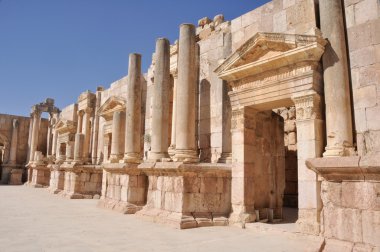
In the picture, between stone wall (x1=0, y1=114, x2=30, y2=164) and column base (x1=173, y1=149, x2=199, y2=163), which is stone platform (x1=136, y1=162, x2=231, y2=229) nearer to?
column base (x1=173, y1=149, x2=199, y2=163)

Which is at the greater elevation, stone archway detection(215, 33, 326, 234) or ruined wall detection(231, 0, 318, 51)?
ruined wall detection(231, 0, 318, 51)

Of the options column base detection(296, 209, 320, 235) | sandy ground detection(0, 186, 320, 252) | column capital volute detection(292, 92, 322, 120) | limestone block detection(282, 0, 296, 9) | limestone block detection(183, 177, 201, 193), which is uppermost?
limestone block detection(282, 0, 296, 9)

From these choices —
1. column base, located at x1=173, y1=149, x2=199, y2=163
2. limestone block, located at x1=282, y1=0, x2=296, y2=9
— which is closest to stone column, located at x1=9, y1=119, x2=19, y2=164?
column base, located at x1=173, y1=149, x2=199, y2=163

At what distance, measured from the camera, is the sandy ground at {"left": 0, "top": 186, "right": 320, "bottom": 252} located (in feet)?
17.6

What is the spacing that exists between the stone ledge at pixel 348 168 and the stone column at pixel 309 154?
210cm

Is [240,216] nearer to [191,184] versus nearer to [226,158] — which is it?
[191,184]

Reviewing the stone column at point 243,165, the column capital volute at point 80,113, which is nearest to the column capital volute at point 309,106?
the stone column at point 243,165

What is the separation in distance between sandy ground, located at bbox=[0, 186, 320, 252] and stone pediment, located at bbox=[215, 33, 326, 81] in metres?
3.64

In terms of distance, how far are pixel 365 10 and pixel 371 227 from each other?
14.5 ft

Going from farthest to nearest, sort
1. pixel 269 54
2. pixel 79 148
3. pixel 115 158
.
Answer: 1. pixel 79 148
2. pixel 115 158
3. pixel 269 54

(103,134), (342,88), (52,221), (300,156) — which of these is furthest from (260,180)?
(103,134)

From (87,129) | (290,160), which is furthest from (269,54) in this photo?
(87,129)

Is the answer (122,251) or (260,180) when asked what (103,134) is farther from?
(122,251)

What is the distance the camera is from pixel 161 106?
31.3 ft
